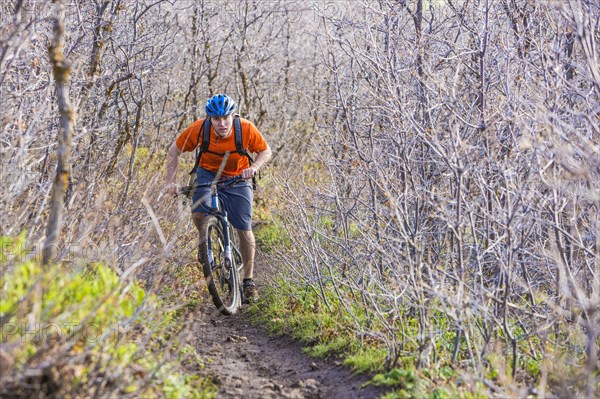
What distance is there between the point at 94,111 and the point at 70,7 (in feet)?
4.27

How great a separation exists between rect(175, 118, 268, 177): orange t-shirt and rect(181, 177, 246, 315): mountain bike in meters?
0.22

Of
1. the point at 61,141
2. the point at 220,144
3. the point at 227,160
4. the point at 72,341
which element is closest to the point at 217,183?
the point at 227,160

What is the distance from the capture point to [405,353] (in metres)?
5.27

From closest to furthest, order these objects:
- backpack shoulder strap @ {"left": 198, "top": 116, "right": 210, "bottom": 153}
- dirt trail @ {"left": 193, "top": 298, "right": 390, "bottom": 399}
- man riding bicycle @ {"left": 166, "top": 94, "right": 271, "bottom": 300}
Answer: dirt trail @ {"left": 193, "top": 298, "right": 390, "bottom": 399} < man riding bicycle @ {"left": 166, "top": 94, "right": 271, "bottom": 300} < backpack shoulder strap @ {"left": 198, "top": 116, "right": 210, "bottom": 153}

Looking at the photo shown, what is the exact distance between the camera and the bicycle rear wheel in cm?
679

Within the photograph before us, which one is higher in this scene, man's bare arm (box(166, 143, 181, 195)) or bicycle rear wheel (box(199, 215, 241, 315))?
man's bare arm (box(166, 143, 181, 195))

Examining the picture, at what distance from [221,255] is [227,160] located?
1012mm

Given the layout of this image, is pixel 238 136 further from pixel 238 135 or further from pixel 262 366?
pixel 262 366

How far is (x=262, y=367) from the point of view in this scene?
5941mm

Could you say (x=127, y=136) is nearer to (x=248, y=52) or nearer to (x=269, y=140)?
(x=248, y=52)

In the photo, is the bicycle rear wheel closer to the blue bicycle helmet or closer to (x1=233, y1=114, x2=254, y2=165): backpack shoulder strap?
(x1=233, y1=114, x2=254, y2=165): backpack shoulder strap

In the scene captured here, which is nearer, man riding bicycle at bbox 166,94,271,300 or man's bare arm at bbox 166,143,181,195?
man's bare arm at bbox 166,143,181,195

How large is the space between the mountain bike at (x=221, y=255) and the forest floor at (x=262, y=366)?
0.79 ft

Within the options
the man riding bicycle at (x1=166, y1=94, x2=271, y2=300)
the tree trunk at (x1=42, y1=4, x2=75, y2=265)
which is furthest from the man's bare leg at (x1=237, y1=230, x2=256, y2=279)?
the tree trunk at (x1=42, y1=4, x2=75, y2=265)
